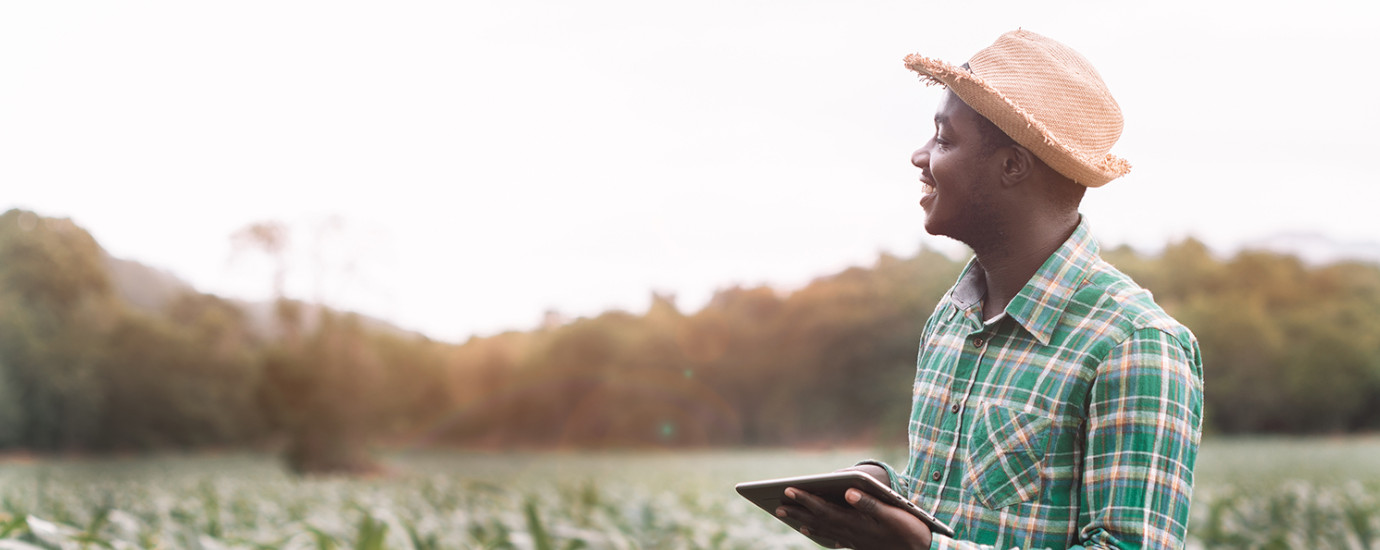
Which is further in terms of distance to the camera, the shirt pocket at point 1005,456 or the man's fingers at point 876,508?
the shirt pocket at point 1005,456

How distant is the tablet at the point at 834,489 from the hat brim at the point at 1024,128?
0.62 m

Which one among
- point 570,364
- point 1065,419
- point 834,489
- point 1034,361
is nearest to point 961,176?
point 1034,361

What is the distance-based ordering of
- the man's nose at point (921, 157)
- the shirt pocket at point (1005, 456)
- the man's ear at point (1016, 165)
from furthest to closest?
the man's nose at point (921, 157)
the man's ear at point (1016, 165)
the shirt pocket at point (1005, 456)

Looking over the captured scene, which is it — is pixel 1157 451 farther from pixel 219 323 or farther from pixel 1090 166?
pixel 219 323

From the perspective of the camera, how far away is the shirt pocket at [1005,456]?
62.3 inches

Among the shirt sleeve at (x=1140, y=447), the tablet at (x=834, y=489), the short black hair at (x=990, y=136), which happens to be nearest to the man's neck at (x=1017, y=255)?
the short black hair at (x=990, y=136)

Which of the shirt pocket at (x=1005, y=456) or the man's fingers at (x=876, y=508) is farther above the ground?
the shirt pocket at (x=1005, y=456)

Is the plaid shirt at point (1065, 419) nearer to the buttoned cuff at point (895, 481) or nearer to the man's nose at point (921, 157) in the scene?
the buttoned cuff at point (895, 481)

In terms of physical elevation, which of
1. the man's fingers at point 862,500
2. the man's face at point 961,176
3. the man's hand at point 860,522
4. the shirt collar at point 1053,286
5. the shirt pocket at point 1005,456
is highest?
the man's face at point 961,176

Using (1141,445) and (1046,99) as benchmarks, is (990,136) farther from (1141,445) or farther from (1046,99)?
(1141,445)

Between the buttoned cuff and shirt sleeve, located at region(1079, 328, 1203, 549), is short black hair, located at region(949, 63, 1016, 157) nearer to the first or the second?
shirt sleeve, located at region(1079, 328, 1203, 549)

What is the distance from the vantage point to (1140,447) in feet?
4.73

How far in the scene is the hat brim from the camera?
165 cm

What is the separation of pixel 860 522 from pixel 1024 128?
2.26ft
